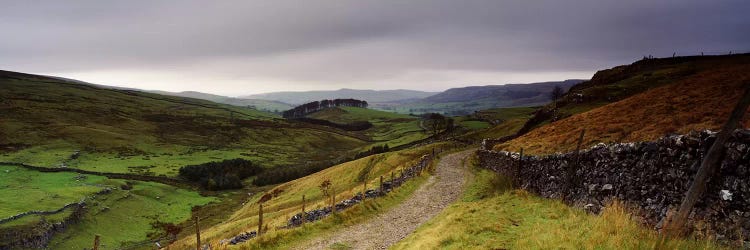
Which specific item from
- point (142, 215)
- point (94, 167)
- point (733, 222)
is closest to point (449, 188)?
point (733, 222)

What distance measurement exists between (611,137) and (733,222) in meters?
19.4

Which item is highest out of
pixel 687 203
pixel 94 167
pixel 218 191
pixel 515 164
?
pixel 687 203

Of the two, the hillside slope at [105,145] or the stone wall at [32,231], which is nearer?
the stone wall at [32,231]

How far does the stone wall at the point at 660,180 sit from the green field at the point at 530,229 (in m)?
1.47

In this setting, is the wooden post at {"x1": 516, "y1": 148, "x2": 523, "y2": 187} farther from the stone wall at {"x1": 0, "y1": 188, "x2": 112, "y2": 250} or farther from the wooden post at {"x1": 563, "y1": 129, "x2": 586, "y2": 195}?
the stone wall at {"x1": 0, "y1": 188, "x2": 112, "y2": 250}

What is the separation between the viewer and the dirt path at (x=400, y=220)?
25.7 meters

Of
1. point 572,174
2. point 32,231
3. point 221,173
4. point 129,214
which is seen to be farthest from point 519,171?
point 221,173

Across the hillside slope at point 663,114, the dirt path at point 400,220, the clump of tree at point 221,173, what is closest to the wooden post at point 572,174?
the hillside slope at point 663,114

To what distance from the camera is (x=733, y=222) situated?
44.3ft

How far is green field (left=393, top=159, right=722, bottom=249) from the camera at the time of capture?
11977mm

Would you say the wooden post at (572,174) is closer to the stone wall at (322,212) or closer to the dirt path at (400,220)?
the dirt path at (400,220)

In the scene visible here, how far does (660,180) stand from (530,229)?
20.1 feet

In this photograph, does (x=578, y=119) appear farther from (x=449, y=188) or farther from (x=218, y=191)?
(x=218, y=191)

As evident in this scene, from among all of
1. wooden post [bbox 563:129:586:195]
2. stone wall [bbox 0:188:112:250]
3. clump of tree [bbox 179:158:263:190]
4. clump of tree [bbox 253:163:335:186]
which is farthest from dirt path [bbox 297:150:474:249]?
clump of tree [bbox 179:158:263:190]
